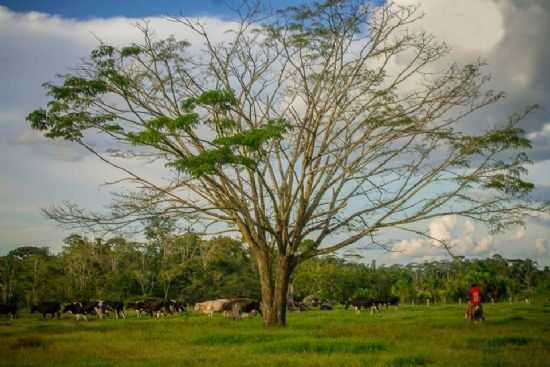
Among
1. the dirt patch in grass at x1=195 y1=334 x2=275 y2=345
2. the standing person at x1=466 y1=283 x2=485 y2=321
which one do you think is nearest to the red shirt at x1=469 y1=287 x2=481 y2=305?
the standing person at x1=466 y1=283 x2=485 y2=321

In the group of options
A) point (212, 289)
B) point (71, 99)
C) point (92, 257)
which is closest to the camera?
point (71, 99)

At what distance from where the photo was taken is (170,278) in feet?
164

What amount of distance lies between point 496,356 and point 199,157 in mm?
9275

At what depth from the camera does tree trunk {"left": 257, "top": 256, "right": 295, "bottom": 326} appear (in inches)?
803

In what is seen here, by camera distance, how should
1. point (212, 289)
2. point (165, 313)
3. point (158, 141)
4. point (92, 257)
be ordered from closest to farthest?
point (158, 141), point (165, 313), point (92, 257), point (212, 289)

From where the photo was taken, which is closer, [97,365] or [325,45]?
[97,365]

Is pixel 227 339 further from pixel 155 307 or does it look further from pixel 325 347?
pixel 155 307

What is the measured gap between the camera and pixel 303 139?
2073cm

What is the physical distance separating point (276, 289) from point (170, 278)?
102 feet

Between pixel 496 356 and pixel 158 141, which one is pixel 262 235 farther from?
pixel 496 356

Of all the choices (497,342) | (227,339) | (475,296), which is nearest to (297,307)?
(475,296)

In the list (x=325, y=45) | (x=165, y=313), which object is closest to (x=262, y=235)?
(x=325, y=45)

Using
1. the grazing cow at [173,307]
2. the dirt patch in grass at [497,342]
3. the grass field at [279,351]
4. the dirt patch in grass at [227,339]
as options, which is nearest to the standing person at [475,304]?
the grass field at [279,351]

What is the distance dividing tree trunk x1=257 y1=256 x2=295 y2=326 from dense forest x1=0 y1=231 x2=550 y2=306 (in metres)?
22.9
